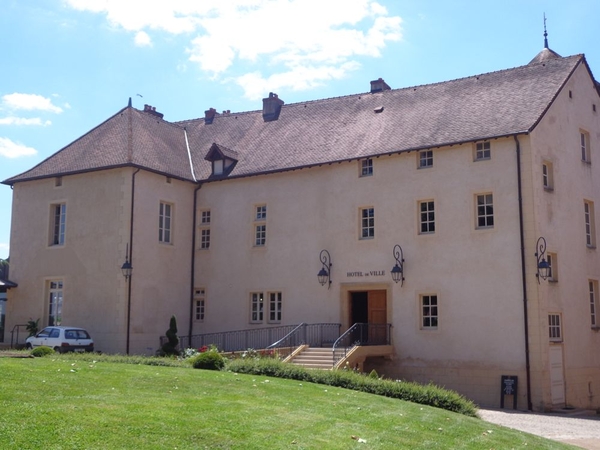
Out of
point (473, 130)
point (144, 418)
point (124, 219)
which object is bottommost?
point (144, 418)

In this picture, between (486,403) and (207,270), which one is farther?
(207,270)

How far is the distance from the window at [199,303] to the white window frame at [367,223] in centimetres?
734

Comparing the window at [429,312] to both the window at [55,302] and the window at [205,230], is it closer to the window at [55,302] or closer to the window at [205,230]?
the window at [205,230]

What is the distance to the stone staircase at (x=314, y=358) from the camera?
22.6 meters

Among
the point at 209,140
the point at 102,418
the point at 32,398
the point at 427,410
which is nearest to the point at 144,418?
the point at 102,418

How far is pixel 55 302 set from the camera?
2814 cm

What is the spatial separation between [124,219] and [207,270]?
426 centimetres

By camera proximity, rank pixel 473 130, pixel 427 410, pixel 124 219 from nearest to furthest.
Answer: pixel 427 410 → pixel 473 130 → pixel 124 219

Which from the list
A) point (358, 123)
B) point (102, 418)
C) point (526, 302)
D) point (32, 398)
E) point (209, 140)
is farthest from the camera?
point (209, 140)

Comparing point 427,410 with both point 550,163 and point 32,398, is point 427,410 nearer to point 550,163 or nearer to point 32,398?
point 32,398

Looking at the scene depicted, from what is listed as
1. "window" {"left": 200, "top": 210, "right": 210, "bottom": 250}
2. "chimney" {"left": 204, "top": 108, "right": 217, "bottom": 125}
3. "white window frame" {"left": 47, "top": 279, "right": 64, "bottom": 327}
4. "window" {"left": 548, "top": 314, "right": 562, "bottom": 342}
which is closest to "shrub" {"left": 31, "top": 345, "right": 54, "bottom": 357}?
"white window frame" {"left": 47, "top": 279, "right": 64, "bottom": 327}

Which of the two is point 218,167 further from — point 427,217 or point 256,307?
point 427,217

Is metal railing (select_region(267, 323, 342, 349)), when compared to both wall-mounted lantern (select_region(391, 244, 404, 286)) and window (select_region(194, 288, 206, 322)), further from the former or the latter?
window (select_region(194, 288, 206, 322))

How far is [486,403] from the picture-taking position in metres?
22.4
